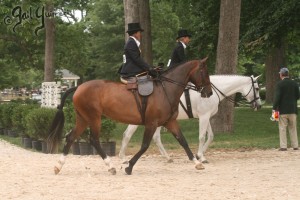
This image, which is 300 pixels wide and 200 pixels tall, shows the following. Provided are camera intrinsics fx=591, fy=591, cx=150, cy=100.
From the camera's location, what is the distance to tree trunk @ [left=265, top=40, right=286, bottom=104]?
36963mm

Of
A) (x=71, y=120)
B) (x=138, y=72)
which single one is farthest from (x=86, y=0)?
(x=138, y=72)

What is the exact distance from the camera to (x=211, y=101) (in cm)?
1341

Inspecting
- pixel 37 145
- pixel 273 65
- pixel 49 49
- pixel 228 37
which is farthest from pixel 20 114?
pixel 273 65

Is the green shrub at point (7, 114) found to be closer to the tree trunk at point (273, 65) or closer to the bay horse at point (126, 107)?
the bay horse at point (126, 107)

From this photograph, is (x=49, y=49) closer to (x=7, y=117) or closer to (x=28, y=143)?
(x=7, y=117)

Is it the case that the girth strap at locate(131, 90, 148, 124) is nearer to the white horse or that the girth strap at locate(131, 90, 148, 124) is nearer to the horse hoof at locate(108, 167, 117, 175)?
the horse hoof at locate(108, 167, 117, 175)

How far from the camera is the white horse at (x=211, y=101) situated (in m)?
13.4

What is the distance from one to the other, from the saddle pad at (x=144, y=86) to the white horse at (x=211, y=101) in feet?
6.88

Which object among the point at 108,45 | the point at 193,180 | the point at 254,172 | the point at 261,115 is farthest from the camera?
the point at 108,45

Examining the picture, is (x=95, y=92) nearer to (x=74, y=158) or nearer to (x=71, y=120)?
(x=74, y=158)

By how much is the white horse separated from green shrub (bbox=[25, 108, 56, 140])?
4.36m

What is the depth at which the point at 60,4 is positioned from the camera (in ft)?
104

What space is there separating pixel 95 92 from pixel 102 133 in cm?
432

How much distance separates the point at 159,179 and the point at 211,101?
312 cm
